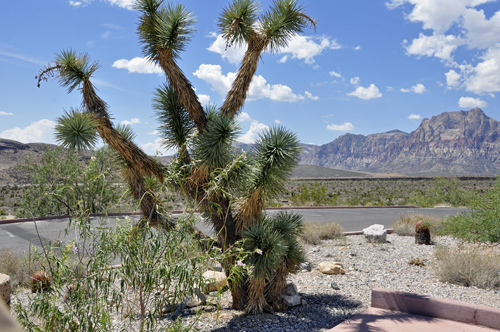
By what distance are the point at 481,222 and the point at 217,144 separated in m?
6.42

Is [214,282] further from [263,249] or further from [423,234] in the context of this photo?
[423,234]

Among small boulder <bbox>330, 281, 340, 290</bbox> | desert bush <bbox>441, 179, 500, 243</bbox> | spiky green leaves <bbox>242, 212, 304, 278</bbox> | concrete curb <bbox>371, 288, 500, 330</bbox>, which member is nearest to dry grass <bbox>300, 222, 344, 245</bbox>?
desert bush <bbox>441, 179, 500, 243</bbox>

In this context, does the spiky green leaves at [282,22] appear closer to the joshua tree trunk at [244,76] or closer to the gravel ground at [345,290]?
the joshua tree trunk at [244,76]

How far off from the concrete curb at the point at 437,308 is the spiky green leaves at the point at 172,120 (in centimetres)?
381

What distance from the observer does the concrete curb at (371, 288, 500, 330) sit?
4.81 meters

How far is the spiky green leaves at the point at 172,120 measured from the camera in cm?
587

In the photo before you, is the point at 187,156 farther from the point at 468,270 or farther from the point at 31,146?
the point at 31,146

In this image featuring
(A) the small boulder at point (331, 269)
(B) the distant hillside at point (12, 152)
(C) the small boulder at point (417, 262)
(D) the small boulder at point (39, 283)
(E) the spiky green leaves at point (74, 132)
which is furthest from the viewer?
(B) the distant hillside at point (12, 152)

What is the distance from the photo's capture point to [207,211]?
580cm

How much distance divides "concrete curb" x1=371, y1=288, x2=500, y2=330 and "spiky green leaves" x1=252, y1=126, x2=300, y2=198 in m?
2.27

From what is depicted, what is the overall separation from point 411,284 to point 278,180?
4227 mm

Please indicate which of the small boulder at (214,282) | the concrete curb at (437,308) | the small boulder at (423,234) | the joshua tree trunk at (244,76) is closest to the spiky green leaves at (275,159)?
the joshua tree trunk at (244,76)

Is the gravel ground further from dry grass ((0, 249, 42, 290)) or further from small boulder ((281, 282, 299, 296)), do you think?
dry grass ((0, 249, 42, 290))

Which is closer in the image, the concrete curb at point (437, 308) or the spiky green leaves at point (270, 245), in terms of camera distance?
the concrete curb at point (437, 308)
